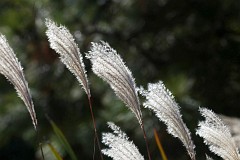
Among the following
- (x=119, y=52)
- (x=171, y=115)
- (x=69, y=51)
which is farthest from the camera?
(x=119, y=52)

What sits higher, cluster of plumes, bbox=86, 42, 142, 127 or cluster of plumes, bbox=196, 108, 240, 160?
cluster of plumes, bbox=86, 42, 142, 127

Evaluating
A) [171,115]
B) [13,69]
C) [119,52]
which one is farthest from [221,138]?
[119,52]

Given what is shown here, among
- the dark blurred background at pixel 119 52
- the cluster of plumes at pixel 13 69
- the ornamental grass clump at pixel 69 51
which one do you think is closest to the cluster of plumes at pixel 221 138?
the ornamental grass clump at pixel 69 51

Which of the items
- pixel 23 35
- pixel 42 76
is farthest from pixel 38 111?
pixel 23 35

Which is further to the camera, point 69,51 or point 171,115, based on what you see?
point 69,51

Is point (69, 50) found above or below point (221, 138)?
above

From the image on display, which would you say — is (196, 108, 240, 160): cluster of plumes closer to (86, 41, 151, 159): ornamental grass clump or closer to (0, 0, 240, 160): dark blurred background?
(86, 41, 151, 159): ornamental grass clump

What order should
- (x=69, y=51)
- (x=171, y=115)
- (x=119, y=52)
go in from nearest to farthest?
(x=171, y=115), (x=69, y=51), (x=119, y=52)

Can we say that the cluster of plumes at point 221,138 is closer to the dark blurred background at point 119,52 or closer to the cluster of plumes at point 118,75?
the cluster of plumes at point 118,75

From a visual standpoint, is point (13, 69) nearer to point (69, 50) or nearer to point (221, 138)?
point (69, 50)

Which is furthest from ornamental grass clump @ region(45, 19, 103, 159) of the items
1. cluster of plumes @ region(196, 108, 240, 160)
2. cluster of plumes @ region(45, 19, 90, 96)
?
cluster of plumes @ region(196, 108, 240, 160)
